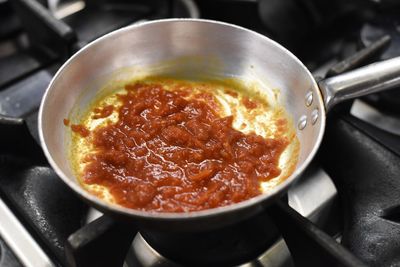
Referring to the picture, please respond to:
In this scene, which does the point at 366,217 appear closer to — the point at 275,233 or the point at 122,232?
the point at 275,233

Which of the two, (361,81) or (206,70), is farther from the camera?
(206,70)

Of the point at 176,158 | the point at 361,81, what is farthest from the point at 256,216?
the point at 361,81

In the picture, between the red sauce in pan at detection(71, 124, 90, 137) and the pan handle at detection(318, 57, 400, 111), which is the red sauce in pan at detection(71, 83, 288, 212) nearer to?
the red sauce in pan at detection(71, 124, 90, 137)

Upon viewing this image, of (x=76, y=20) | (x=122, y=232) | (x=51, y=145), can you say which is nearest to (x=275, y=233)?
(x=122, y=232)

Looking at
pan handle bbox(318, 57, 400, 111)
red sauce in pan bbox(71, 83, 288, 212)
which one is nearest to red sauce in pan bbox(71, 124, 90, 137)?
red sauce in pan bbox(71, 83, 288, 212)

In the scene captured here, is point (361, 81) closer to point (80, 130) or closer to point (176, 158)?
point (176, 158)

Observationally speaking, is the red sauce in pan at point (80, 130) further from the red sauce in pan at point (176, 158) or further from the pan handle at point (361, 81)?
the pan handle at point (361, 81)
